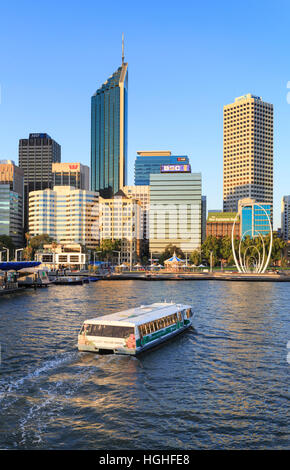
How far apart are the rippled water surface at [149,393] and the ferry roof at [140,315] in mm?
3169

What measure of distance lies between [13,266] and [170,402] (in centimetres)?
8663

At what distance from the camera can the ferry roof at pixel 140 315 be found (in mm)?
40500

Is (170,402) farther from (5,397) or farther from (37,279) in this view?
(37,279)

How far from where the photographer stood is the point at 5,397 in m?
28.4

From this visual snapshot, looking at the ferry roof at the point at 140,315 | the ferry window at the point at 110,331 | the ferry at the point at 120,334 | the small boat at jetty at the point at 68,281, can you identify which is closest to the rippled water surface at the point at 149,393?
the ferry at the point at 120,334

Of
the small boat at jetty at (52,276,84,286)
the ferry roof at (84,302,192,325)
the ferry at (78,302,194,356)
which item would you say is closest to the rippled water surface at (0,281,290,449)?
the ferry at (78,302,194,356)

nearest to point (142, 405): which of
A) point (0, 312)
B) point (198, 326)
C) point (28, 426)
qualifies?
point (28, 426)

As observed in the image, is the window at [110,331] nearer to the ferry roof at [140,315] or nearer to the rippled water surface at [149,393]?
the ferry roof at [140,315]

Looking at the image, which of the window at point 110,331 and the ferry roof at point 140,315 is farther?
the ferry roof at point 140,315

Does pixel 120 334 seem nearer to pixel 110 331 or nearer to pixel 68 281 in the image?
pixel 110 331

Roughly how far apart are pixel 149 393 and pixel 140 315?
1528 centimetres

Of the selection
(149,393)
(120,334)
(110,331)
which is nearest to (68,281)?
(110,331)
